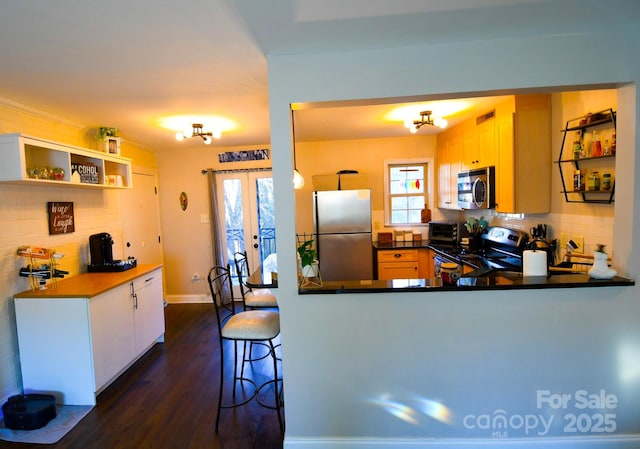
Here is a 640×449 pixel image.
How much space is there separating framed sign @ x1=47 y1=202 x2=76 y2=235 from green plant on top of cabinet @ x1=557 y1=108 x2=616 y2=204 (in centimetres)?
441

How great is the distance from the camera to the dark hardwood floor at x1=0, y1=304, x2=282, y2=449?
210cm

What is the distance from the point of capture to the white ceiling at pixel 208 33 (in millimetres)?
1440

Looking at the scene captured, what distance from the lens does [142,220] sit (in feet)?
14.6

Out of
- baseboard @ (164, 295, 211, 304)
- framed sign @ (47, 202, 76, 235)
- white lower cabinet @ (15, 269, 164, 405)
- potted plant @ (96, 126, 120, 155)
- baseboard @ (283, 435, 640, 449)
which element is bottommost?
baseboard @ (283, 435, 640, 449)

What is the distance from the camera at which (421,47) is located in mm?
1834

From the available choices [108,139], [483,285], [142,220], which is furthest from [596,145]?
[142,220]

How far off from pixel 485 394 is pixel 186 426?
6.61ft

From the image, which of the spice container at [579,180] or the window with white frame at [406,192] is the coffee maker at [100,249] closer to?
the window with white frame at [406,192]

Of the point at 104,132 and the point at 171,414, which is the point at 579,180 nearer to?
the point at 171,414

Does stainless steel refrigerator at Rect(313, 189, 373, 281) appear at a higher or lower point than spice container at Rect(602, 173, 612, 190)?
lower

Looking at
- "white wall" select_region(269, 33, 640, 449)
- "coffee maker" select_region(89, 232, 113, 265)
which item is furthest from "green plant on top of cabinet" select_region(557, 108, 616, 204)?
"coffee maker" select_region(89, 232, 113, 265)

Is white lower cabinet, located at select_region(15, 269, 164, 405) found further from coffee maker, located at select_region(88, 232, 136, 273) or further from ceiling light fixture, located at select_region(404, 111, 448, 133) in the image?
ceiling light fixture, located at select_region(404, 111, 448, 133)

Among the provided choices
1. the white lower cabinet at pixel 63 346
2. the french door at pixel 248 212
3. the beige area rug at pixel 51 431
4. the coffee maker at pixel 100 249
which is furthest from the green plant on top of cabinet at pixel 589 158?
the coffee maker at pixel 100 249

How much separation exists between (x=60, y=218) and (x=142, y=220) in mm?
1438
